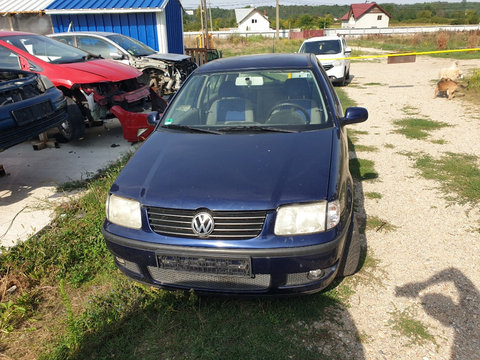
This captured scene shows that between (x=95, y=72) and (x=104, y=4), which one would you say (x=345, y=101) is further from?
(x=104, y=4)

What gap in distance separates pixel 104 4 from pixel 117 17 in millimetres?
666

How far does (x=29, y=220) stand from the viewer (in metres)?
3.67

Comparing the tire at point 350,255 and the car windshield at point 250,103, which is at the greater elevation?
the car windshield at point 250,103

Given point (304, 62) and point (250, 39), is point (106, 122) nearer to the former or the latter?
point (304, 62)

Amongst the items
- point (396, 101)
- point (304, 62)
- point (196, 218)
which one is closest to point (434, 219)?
point (304, 62)

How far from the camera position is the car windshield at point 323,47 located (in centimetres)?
1303

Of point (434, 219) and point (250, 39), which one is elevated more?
point (250, 39)

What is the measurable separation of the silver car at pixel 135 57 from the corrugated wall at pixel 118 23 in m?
4.94

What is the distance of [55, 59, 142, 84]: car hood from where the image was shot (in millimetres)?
5875

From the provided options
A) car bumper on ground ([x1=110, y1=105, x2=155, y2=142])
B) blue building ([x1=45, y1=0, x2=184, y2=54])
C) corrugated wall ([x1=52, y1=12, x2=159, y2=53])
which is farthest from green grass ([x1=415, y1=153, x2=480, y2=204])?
corrugated wall ([x1=52, y1=12, x2=159, y2=53])

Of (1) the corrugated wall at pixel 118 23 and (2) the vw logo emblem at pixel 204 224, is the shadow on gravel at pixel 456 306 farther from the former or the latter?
(1) the corrugated wall at pixel 118 23

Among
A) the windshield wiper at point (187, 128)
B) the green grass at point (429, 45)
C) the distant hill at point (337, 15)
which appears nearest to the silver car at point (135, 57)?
the windshield wiper at point (187, 128)

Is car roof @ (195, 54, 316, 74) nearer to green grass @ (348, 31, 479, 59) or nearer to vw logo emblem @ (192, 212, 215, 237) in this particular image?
vw logo emblem @ (192, 212, 215, 237)

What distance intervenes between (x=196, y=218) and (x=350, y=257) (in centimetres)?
120
